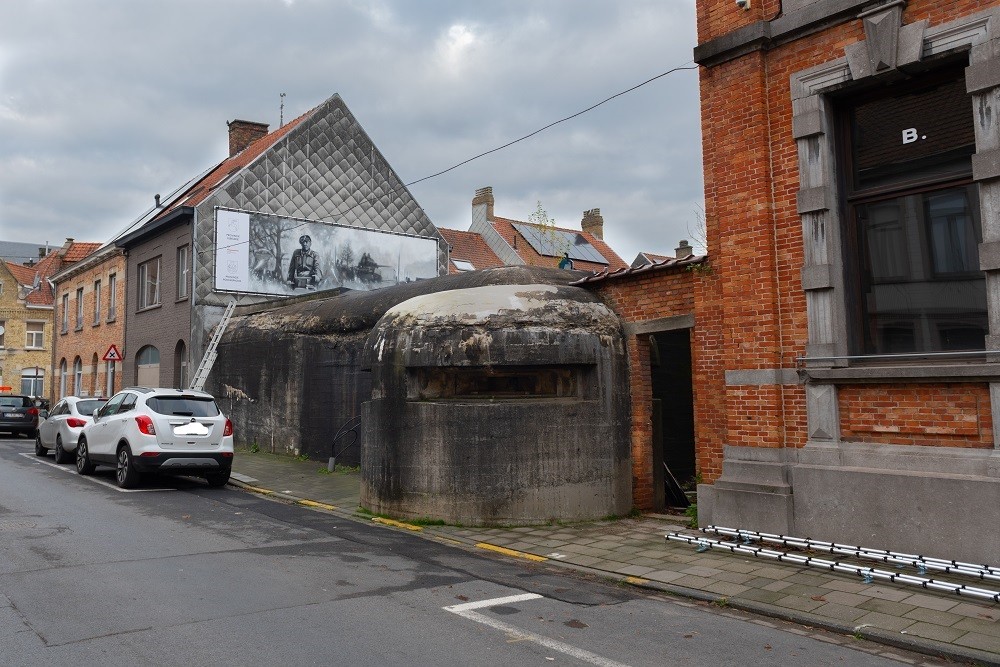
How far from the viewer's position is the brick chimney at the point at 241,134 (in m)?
27.6

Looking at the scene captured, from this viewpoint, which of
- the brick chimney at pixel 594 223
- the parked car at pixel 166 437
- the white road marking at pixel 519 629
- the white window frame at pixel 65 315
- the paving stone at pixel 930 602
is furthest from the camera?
the brick chimney at pixel 594 223

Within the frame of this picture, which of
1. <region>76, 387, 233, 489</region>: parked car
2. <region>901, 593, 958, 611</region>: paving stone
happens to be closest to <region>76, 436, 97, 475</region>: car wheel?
<region>76, 387, 233, 489</region>: parked car

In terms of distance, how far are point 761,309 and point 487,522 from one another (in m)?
3.98

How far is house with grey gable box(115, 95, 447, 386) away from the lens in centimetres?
2123

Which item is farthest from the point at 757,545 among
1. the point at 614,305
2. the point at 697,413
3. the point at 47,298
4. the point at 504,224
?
the point at 47,298

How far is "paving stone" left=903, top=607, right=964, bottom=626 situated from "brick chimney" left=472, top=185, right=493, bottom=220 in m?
35.9

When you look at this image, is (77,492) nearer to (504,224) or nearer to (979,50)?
(979,50)

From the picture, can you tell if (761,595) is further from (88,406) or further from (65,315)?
(65,315)

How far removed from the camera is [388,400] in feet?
32.3

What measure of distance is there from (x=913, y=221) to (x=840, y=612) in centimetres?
405

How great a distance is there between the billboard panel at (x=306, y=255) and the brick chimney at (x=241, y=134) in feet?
21.5

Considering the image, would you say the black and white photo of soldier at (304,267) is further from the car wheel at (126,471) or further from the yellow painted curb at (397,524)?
the yellow painted curb at (397,524)

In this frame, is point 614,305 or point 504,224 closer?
point 614,305

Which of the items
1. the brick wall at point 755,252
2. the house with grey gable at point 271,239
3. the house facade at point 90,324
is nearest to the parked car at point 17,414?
the house facade at point 90,324
